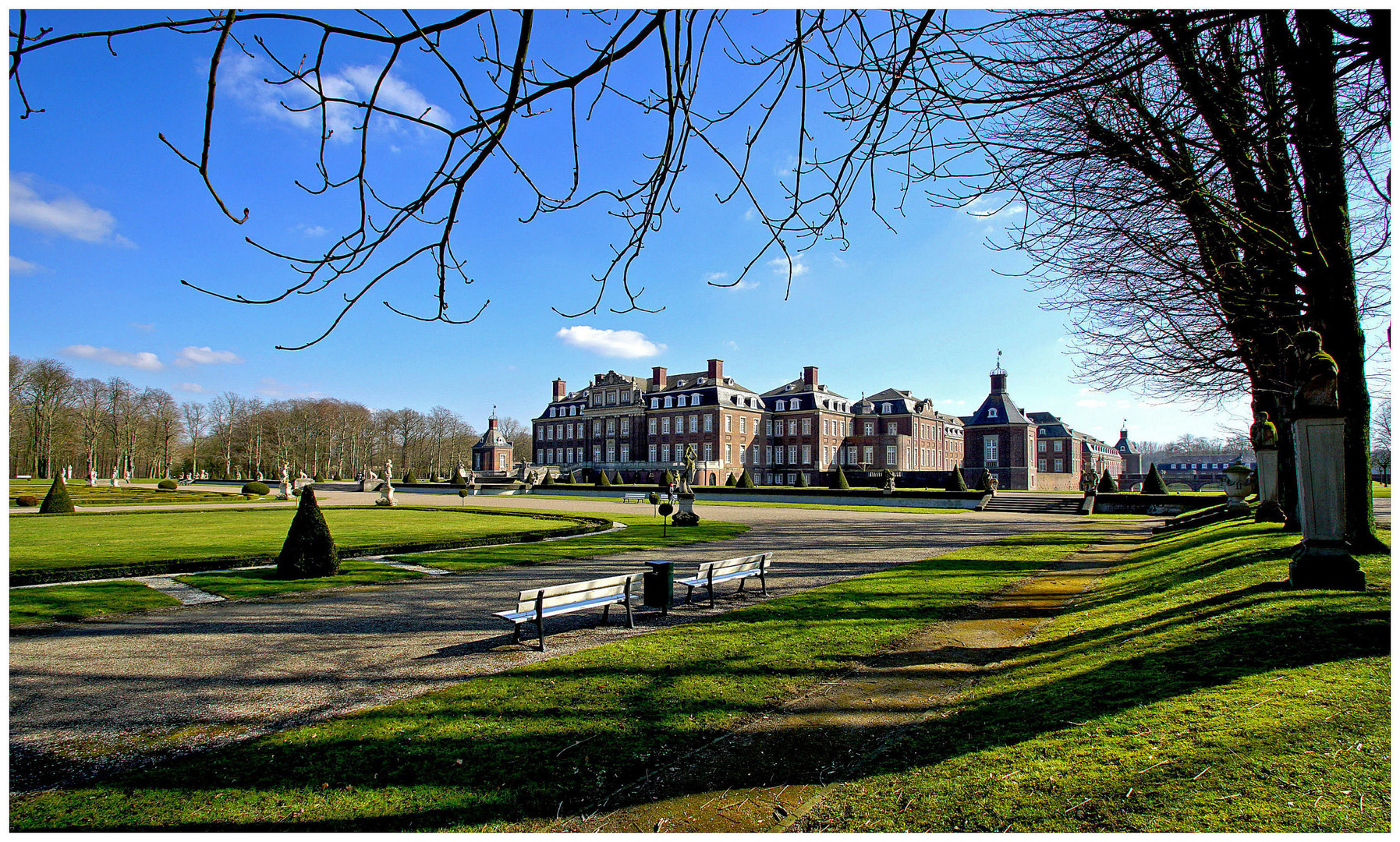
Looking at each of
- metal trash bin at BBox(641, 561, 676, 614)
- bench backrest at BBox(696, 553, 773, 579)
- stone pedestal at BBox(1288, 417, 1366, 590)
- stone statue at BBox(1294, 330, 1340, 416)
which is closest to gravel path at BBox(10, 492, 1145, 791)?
metal trash bin at BBox(641, 561, 676, 614)

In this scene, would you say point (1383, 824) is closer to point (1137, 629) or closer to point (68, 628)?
point (1137, 629)

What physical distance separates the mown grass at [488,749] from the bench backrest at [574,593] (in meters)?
0.79

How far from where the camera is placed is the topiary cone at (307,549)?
1171cm

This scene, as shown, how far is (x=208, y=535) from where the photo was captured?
18.1 metres

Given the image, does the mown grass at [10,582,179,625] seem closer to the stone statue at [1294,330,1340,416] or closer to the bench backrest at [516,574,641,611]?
the bench backrest at [516,574,641,611]

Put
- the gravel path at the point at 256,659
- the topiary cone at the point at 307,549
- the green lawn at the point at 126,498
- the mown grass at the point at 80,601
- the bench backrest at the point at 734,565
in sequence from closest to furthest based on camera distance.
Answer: the gravel path at the point at 256,659 < the mown grass at the point at 80,601 < the bench backrest at the point at 734,565 < the topiary cone at the point at 307,549 < the green lawn at the point at 126,498

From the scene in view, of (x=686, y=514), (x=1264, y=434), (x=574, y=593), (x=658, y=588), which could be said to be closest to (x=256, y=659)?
(x=574, y=593)

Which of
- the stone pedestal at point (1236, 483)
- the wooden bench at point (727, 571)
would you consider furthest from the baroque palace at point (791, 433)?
the wooden bench at point (727, 571)

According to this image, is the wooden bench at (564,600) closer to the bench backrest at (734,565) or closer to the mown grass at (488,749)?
the mown grass at (488,749)

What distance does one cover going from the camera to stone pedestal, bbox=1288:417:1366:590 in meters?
6.83

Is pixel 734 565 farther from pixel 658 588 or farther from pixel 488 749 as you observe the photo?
pixel 488 749

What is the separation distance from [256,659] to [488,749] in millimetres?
3820

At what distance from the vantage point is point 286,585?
435 inches

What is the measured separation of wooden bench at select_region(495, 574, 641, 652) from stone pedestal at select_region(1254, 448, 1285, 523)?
1406 cm
